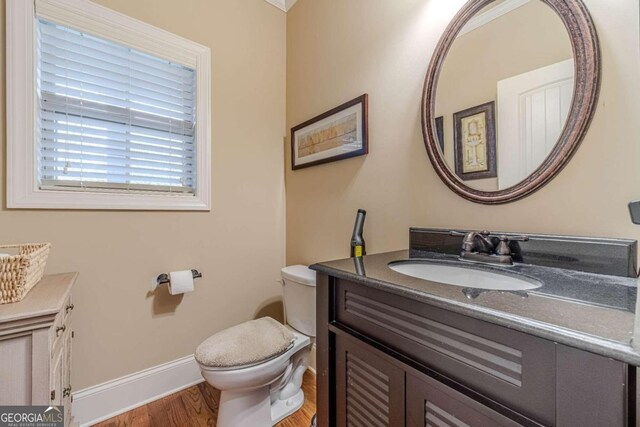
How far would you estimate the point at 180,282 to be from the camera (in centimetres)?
157

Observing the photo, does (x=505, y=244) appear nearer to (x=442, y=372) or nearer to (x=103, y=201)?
(x=442, y=372)

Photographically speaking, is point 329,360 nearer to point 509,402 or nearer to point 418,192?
point 509,402

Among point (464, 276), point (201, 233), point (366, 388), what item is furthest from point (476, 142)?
point (201, 233)

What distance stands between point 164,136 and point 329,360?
1550mm

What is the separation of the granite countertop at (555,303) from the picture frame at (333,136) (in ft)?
2.79

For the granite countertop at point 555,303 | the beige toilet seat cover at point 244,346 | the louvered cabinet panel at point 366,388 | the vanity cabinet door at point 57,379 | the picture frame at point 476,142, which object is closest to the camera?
the granite countertop at point 555,303

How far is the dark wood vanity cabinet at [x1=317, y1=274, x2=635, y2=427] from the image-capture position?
420mm

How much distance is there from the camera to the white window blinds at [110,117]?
1.33 meters

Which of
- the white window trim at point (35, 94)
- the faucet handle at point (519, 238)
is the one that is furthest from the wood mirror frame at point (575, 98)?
the white window trim at point (35, 94)

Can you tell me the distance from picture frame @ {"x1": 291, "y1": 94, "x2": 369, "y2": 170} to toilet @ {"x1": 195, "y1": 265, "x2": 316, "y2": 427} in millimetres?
716

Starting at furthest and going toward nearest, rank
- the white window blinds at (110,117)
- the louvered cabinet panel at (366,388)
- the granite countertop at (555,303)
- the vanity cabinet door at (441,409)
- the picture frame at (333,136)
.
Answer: the picture frame at (333,136) < the white window blinds at (110,117) < the louvered cabinet panel at (366,388) < the vanity cabinet door at (441,409) < the granite countertop at (555,303)

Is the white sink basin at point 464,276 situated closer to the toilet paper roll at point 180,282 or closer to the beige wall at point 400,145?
the beige wall at point 400,145

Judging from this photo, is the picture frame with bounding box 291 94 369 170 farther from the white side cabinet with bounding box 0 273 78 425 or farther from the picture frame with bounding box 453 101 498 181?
the white side cabinet with bounding box 0 273 78 425

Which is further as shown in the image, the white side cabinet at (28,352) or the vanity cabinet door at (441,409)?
the white side cabinet at (28,352)
